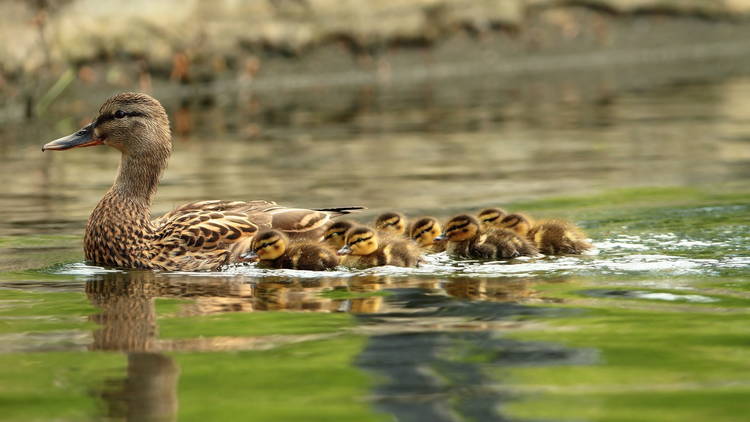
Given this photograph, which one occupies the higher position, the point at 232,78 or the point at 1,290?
the point at 232,78

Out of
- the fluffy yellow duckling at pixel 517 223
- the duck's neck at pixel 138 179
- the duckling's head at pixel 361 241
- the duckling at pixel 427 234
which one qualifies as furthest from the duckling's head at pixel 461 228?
the duck's neck at pixel 138 179

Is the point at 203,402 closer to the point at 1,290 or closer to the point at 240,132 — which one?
the point at 1,290

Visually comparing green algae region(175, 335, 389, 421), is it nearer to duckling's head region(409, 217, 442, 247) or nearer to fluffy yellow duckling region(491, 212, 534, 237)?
duckling's head region(409, 217, 442, 247)

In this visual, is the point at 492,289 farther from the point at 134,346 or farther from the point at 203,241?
the point at 134,346

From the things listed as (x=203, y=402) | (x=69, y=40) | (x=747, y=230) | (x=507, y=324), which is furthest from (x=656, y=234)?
(x=69, y=40)

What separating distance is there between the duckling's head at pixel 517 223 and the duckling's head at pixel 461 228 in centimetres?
31

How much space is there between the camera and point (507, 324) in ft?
16.8

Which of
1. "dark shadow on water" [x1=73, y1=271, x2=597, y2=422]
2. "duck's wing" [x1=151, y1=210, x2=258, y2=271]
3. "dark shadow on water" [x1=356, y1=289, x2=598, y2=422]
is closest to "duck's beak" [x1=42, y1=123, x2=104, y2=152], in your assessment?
"duck's wing" [x1=151, y1=210, x2=258, y2=271]

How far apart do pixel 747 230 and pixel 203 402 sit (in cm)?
435

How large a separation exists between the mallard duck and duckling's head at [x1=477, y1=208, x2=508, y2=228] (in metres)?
0.80

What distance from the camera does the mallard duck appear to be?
6.99 m

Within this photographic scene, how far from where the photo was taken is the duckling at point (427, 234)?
733cm

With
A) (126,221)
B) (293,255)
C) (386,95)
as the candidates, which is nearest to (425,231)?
(293,255)

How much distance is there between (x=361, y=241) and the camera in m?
6.74
